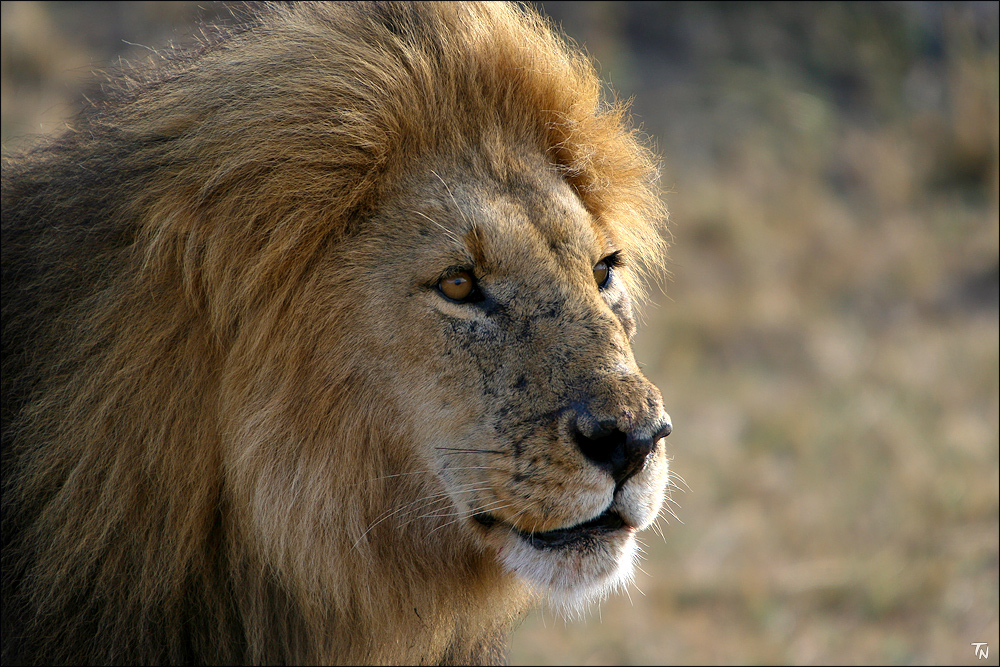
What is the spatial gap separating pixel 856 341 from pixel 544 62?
15.8ft

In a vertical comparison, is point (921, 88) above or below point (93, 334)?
above

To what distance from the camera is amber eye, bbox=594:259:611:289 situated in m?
2.54

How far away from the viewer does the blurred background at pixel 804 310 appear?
13.5 feet

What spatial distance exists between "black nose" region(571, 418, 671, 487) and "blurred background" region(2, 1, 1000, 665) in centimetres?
64

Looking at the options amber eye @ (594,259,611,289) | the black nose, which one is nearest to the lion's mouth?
the black nose

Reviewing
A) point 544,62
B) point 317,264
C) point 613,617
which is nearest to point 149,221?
point 317,264

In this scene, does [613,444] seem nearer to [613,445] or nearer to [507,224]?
[613,445]

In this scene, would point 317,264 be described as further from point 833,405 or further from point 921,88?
point 921,88

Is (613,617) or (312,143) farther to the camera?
(613,617)

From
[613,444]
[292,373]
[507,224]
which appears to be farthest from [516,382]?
[292,373]

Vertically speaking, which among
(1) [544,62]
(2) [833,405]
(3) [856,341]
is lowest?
(1) [544,62]

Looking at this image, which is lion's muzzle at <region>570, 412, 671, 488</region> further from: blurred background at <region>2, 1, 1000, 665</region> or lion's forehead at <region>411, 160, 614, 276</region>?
blurred background at <region>2, 1, 1000, 665</region>

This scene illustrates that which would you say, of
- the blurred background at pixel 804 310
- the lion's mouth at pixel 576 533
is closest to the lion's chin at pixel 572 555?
the lion's mouth at pixel 576 533

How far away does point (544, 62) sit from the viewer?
253cm
